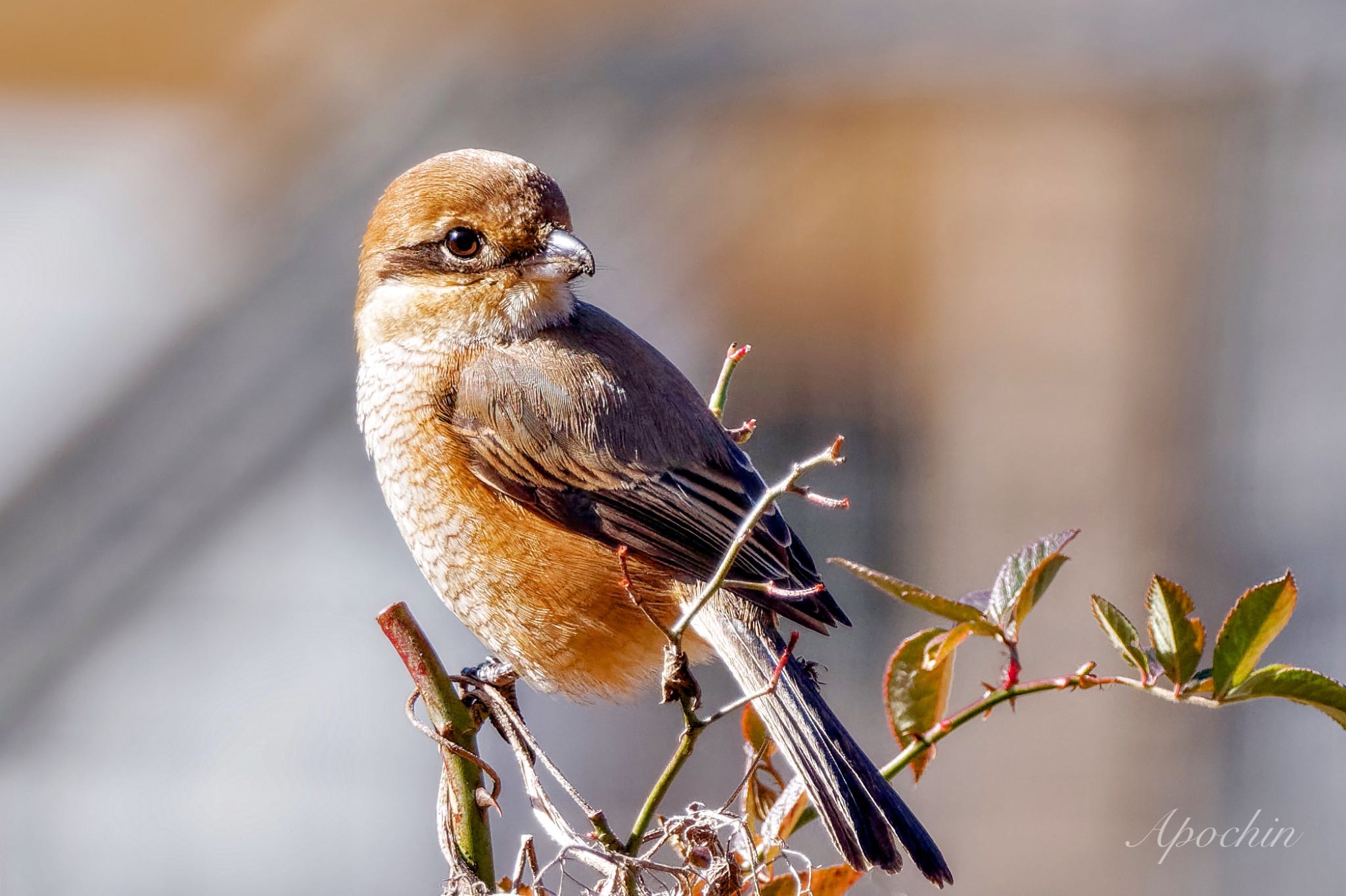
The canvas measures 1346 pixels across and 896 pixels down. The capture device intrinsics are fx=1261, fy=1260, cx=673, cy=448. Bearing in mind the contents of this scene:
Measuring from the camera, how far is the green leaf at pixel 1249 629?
0.85 metres

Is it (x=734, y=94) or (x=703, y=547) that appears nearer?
(x=703, y=547)

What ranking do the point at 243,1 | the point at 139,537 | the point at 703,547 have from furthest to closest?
Answer: the point at 243,1 → the point at 139,537 → the point at 703,547

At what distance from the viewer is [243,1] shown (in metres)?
4.72

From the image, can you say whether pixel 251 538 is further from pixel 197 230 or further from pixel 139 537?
pixel 197 230

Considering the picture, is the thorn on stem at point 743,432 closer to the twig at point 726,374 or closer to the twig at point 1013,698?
the twig at point 726,374

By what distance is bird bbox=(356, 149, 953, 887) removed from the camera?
58.1 inches

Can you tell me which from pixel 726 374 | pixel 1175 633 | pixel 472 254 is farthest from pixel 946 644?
pixel 472 254

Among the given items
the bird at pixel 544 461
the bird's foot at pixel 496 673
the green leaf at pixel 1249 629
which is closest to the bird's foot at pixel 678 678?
the green leaf at pixel 1249 629

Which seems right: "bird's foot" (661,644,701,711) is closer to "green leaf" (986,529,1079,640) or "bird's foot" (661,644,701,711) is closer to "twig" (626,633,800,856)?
"twig" (626,633,800,856)

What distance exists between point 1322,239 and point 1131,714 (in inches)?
67.5

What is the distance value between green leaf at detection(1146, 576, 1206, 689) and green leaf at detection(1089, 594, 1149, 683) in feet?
0.04

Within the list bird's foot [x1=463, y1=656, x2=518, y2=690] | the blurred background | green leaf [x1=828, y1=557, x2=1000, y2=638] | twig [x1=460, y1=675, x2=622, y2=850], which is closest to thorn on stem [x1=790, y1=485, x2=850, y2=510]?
green leaf [x1=828, y1=557, x2=1000, y2=638]

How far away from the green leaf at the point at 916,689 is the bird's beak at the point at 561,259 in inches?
26.7

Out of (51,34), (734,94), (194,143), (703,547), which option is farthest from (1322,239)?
(51,34)
